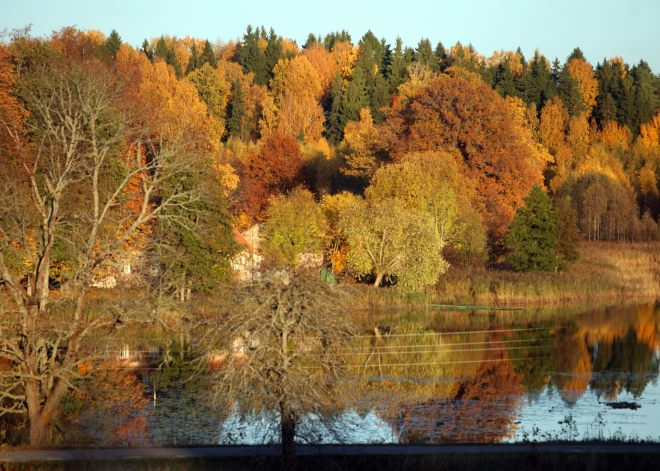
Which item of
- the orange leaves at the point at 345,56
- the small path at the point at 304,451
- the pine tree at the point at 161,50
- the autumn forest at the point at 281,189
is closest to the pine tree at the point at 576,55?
the autumn forest at the point at 281,189

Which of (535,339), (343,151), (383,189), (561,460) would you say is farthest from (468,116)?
(561,460)

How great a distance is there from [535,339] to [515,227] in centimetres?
1799

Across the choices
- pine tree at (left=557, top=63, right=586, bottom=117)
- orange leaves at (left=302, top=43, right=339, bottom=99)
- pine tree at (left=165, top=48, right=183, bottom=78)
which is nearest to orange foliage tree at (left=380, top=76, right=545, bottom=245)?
pine tree at (left=557, top=63, right=586, bottom=117)

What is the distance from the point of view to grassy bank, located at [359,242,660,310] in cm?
5172

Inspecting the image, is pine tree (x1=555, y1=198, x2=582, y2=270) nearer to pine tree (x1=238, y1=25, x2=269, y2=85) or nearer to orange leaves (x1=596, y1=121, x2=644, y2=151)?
orange leaves (x1=596, y1=121, x2=644, y2=151)

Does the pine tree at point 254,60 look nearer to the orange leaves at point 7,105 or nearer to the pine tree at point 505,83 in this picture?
the pine tree at point 505,83

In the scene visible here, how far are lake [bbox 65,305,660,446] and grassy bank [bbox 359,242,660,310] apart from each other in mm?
6678

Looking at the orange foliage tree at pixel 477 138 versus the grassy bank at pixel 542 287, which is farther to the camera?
the orange foliage tree at pixel 477 138

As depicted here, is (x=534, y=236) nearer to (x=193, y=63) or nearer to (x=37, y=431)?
(x=37, y=431)

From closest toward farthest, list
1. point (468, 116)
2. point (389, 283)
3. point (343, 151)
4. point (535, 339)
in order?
1. point (535, 339)
2. point (389, 283)
3. point (468, 116)
4. point (343, 151)

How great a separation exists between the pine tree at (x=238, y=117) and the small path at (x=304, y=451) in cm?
8783

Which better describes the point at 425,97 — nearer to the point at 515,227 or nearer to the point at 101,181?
the point at 515,227

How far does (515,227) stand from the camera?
57500mm

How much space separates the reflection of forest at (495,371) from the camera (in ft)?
81.3
